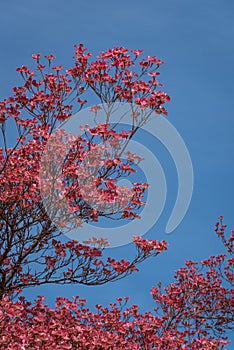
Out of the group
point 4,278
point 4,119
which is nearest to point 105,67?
point 4,119

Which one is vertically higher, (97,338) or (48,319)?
(48,319)

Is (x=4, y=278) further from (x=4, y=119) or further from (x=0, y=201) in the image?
(x=4, y=119)

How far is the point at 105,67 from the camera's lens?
8250 millimetres

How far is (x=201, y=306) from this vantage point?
11.9 metres

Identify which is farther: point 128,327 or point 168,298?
point 168,298

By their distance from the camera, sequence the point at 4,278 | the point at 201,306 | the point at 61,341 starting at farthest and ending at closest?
the point at 201,306, the point at 4,278, the point at 61,341

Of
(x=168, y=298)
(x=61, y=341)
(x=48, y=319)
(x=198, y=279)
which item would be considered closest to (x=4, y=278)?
(x=48, y=319)

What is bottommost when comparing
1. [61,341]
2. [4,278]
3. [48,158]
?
[61,341]

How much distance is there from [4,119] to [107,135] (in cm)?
167

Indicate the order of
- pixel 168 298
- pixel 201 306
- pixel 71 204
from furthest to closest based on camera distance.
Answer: pixel 201 306 < pixel 168 298 < pixel 71 204

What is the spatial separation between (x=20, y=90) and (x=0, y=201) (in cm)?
180

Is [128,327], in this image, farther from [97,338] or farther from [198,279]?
[198,279]

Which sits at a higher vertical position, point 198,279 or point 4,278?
point 198,279

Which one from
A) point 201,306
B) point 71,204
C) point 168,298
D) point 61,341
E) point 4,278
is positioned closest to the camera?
point 61,341
